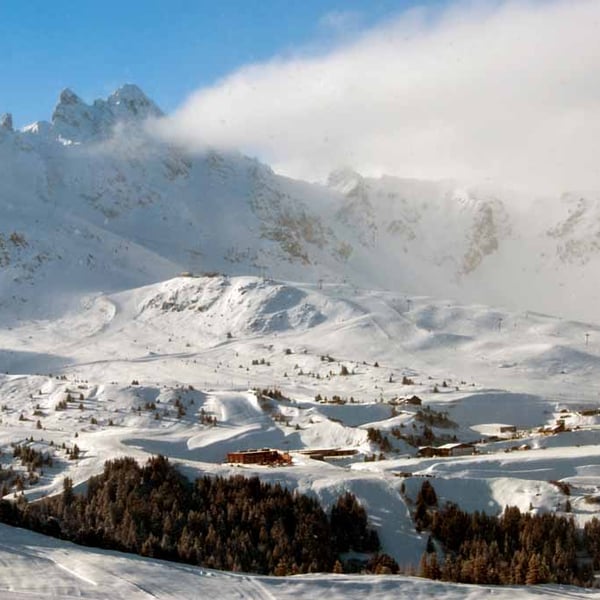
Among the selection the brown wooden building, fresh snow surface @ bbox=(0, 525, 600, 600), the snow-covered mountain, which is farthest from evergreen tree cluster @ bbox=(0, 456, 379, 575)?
the snow-covered mountain

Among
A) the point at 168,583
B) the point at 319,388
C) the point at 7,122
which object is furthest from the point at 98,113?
the point at 168,583

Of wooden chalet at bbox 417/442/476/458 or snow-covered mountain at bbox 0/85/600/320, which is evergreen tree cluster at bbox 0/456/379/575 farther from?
snow-covered mountain at bbox 0/85/600/320

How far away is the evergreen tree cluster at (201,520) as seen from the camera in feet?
56.1

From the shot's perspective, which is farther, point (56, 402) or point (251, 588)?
point (56, 402)

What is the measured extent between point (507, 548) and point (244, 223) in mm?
107344

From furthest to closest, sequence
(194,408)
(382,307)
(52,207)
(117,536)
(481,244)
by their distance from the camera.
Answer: (481,244)
(52,207)
(382,307)
(194,408)
(117,536)

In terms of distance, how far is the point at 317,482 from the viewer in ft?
75.0

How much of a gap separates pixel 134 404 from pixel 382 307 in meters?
33.3

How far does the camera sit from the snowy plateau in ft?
72.9

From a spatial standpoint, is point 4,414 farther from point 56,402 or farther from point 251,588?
point 251,588

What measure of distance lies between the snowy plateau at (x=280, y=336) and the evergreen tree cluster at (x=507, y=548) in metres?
0.86

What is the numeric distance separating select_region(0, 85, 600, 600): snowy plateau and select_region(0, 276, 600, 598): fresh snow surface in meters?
0.11

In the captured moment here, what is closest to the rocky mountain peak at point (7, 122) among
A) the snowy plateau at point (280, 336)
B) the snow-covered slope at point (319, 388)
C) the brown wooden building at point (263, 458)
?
the snowy plateau at point (280, 336)

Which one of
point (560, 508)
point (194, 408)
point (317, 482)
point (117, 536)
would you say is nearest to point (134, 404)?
point (194, 408)
